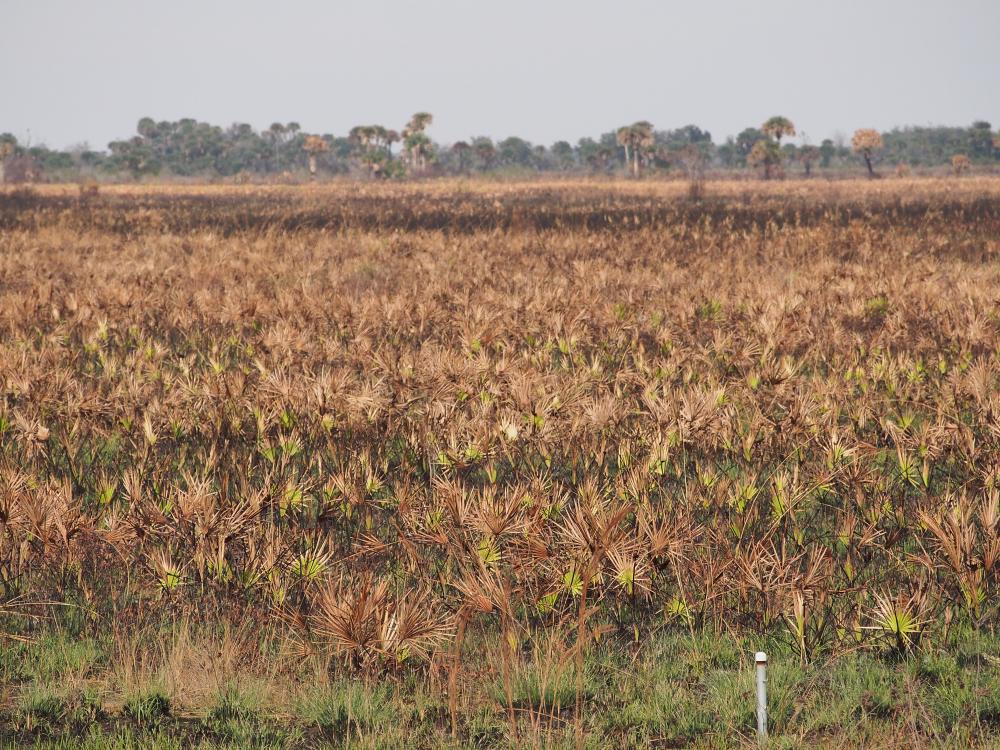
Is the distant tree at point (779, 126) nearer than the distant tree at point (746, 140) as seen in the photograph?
Yes

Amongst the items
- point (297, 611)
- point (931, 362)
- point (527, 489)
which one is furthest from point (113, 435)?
point (931, 362)

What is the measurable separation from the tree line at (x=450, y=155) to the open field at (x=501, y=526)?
3119 inches

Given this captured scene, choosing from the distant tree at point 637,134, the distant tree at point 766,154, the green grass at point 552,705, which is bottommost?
the green grass at point 552,705

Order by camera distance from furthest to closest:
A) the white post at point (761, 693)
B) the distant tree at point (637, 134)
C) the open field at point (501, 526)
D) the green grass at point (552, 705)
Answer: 1. the distant tree at point (637, 134)
2. the open field at point (501, 526)
3. the green grass at point (552, 705)
4. the white post at point (761, 693)

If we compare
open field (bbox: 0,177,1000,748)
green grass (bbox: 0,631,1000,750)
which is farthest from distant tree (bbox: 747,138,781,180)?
green grass (bbox: 0,631,1000,750)

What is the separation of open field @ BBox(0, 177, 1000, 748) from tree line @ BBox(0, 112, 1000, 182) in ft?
260

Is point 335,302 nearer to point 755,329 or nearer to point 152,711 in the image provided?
point 755,329

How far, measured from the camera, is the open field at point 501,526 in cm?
369

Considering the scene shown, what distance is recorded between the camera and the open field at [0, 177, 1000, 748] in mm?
3691

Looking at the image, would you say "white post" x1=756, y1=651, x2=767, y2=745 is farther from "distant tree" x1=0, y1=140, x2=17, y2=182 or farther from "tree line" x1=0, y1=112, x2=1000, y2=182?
"distant tree" x1=0, y1=140, x2=17, y2=182

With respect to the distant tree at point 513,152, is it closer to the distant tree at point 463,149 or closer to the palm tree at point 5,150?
the distant tree at point 463,149

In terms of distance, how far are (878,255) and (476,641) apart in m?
14.5

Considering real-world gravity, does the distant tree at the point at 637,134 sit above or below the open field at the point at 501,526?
above

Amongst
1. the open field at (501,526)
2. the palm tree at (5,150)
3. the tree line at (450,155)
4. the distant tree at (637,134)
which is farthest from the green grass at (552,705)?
the palm tree at (5,150)
